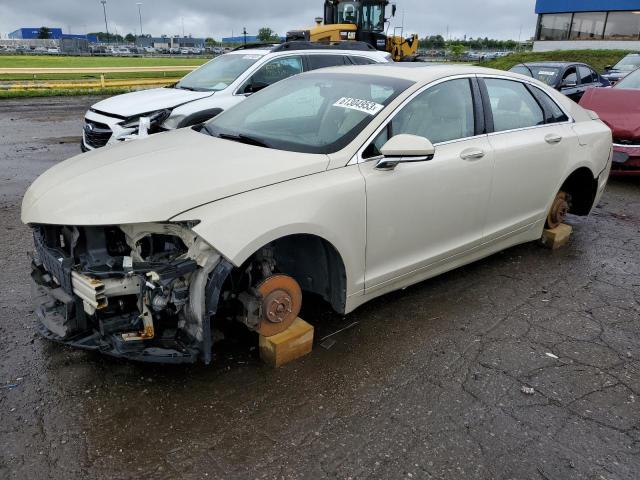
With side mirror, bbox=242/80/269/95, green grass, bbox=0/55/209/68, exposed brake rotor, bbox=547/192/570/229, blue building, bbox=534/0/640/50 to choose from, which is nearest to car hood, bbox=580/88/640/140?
exposed brake rotor, bbox=547/192/570/229

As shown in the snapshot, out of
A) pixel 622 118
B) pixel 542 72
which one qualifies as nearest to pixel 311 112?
pixel 622 118

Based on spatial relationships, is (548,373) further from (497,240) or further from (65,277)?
(65,277)

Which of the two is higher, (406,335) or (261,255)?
(261,255)

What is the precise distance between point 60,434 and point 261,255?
132 centimetres

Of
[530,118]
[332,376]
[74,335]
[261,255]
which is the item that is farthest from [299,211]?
[530,118]

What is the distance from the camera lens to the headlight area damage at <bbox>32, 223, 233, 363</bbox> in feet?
8.23

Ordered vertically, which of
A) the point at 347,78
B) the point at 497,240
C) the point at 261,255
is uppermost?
the point at 347,78

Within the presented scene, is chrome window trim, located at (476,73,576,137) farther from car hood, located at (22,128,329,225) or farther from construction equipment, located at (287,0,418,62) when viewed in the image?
construction equipment, located at (287,0,418,62)

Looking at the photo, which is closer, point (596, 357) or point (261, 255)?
point (261, 255)

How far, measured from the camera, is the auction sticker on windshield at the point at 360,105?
10.7ft

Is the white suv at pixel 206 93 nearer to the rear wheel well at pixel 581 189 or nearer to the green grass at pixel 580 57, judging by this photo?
the rear wheel well at pixel 581 189

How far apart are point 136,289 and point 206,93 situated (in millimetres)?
5565

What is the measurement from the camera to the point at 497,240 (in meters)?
4.12

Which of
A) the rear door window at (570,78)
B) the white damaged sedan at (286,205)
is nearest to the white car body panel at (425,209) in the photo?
the white damaged sedan at (286,205)
